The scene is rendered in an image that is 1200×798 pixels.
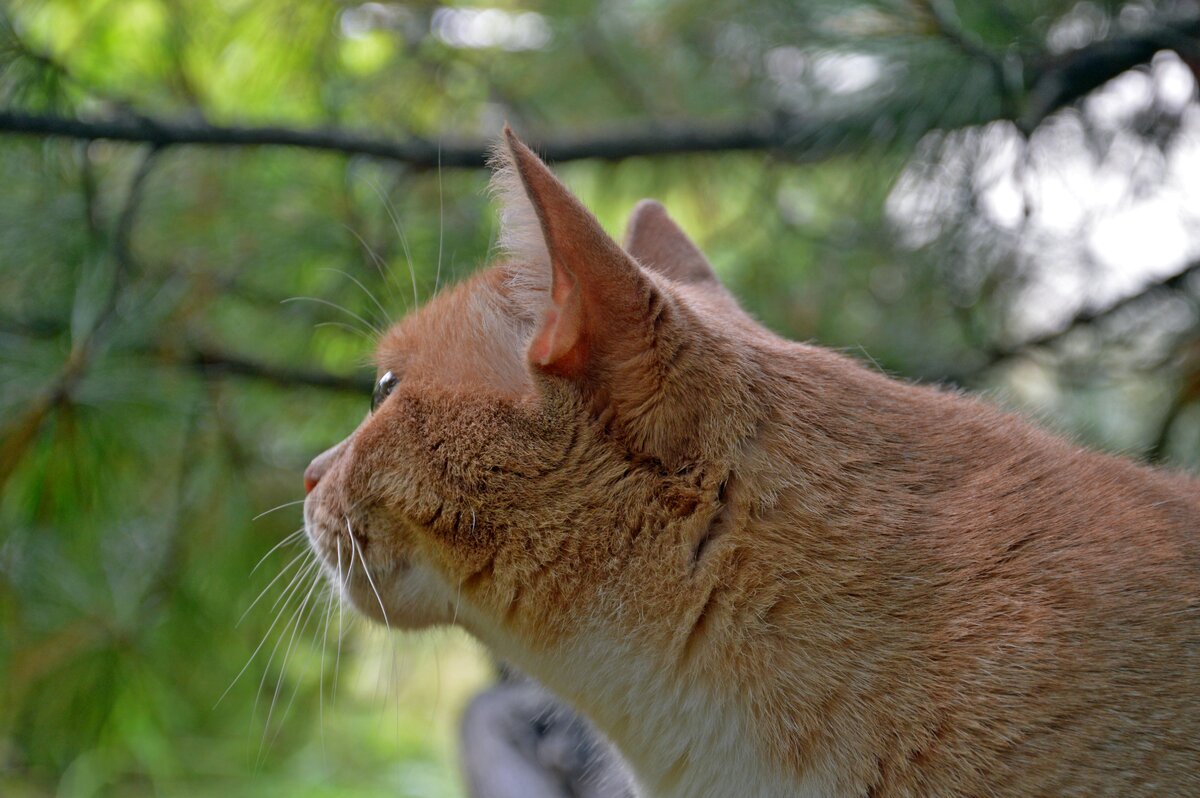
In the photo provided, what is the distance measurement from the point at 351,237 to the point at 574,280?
130 cm

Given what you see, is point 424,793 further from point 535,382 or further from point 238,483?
point 535,382

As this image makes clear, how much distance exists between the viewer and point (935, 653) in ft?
3.50

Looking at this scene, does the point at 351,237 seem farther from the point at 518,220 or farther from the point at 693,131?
the point at 518,220

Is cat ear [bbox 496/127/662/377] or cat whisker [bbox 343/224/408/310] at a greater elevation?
cat ear [bbox 496/127/662/377]

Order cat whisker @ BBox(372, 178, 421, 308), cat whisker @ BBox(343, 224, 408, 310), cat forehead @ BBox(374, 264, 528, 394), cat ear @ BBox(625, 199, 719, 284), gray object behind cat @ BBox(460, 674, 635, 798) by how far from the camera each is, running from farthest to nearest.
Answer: cat whisker @ BBox(343, 224, 408, 310), gray object behind cat @ BBox(460, 674, 635, 798), cat ear @ BBox(625, 199, 719, 284), cat whisker @ BBox(372, 178, 421, 308), cat forehead @ BBox(374, 264, 528, 394)

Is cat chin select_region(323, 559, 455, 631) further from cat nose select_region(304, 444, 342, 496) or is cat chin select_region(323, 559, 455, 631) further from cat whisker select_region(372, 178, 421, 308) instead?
cat whisker select_region(372, 178, 421, 308)

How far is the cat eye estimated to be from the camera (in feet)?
4.51

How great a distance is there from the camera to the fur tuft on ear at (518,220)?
42.1 inches

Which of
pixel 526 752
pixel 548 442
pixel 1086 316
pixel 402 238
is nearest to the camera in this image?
pixel 548 442

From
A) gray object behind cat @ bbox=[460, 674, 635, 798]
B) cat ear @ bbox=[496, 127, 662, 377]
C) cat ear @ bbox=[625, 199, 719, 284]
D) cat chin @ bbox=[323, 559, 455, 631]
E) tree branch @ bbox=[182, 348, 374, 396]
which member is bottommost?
gray object behind cat @ bbox=[460, 674, 635, 798]

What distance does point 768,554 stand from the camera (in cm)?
110

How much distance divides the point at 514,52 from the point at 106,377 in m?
1.62

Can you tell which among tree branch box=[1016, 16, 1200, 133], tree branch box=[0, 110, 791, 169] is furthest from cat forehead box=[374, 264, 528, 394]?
tree branch box=[1016, 16, 1200, 133]

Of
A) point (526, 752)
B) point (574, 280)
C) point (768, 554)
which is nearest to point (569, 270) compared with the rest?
point (574, 280)
